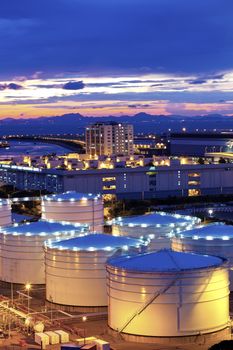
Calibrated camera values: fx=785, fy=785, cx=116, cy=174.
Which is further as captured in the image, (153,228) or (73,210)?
(73,210)

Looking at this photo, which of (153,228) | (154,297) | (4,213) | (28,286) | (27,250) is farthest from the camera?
(4,213)

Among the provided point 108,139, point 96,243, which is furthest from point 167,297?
point 108,139

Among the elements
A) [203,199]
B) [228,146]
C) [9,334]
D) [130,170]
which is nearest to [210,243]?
[9,334]

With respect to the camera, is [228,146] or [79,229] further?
[228,146]

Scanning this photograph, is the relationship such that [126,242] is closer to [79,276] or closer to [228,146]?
[79,276]

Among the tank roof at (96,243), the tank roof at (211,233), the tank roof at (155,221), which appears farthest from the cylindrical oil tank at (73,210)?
the tank roof at (96,243)

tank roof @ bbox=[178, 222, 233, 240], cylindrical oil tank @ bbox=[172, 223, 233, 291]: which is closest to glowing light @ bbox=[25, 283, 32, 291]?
cylindrical oil tank @ bbox=[172, 223, 233, 291]

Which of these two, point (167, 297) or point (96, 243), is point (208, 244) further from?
point (167, 297)
